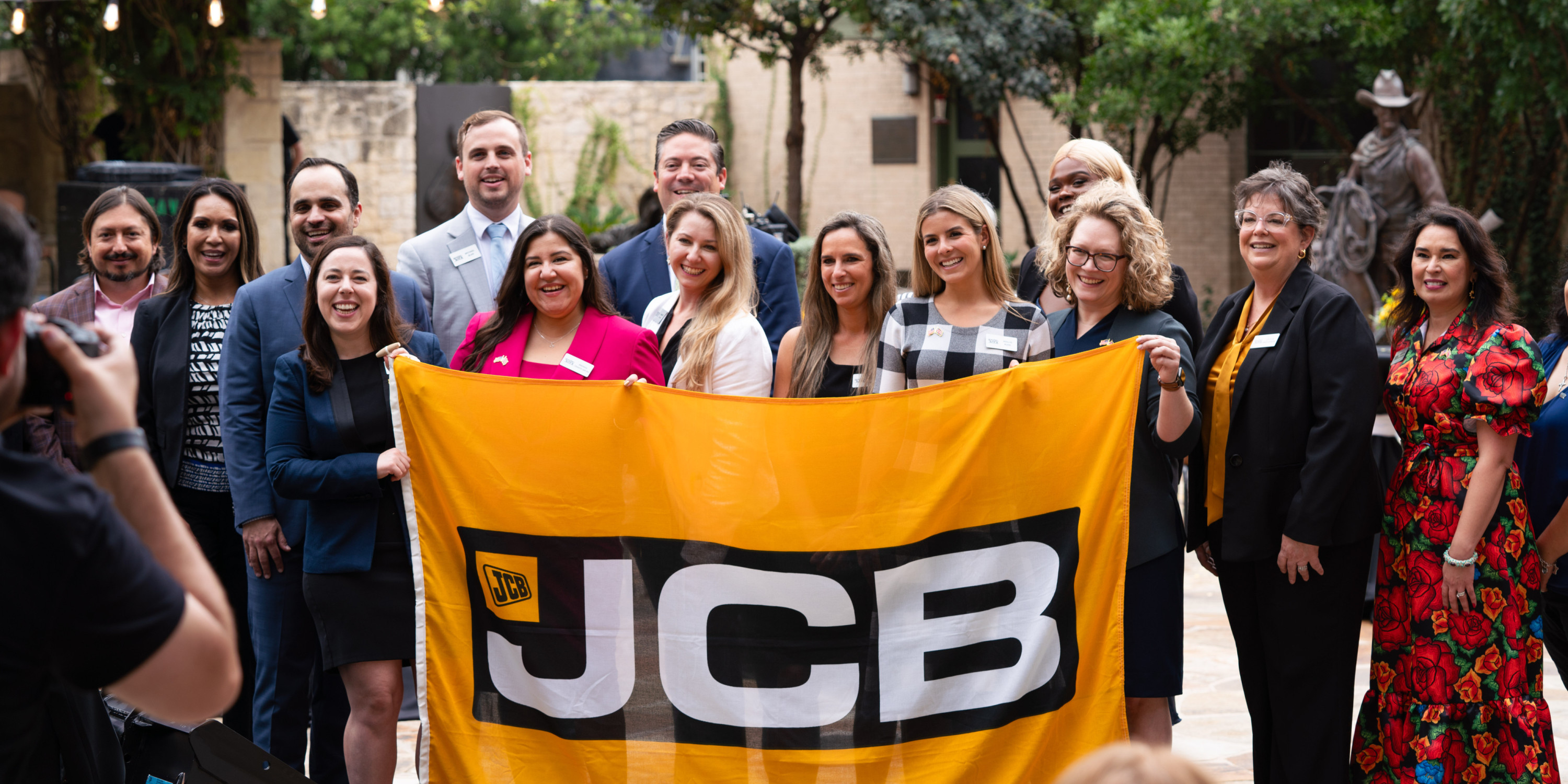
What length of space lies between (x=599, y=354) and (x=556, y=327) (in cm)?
20

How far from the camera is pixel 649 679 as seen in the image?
3.49 metres

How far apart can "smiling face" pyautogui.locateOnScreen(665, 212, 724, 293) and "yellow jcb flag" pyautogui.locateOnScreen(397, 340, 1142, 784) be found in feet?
2.47

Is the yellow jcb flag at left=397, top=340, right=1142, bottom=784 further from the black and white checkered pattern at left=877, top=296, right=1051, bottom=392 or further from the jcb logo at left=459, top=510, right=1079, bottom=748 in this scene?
the black and white checkered pattern at left=877, top=296, right=1051, bottom=392

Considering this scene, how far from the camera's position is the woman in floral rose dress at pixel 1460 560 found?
353 centimetres

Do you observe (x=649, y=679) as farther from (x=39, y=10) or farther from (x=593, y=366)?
(x=39, y=10)

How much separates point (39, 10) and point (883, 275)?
11266 millimetres

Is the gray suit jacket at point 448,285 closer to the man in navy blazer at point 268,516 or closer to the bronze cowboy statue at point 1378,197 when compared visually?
the man in navy blazer at point 268,516

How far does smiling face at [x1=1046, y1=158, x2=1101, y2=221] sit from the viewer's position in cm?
430

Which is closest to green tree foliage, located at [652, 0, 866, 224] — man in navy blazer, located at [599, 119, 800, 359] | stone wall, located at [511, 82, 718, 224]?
stone wall, located at [511, 82, 718, 224]

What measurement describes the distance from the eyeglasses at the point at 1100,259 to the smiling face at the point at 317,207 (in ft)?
7.81

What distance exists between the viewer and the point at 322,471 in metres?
3.61

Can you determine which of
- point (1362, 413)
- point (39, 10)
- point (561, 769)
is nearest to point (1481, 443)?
point (1362, 413)

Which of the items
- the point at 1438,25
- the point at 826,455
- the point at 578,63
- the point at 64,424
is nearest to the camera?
the point at 826,455

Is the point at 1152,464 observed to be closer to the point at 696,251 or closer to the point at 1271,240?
the point at 1271,240
